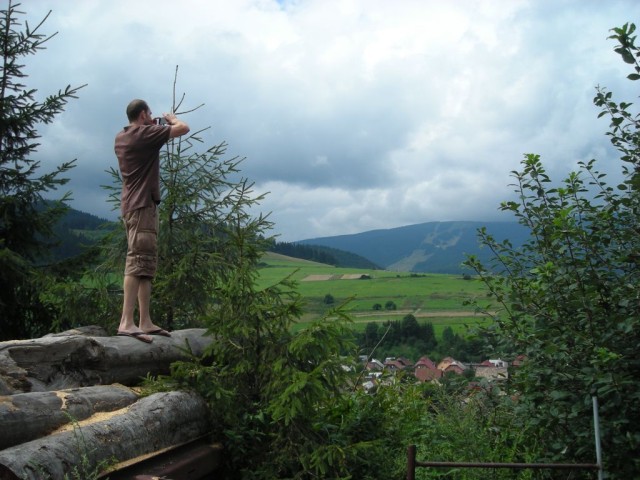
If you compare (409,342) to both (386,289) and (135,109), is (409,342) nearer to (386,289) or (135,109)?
(135,109)

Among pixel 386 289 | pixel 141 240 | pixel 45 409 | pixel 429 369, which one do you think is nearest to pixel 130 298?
pixel 141 240

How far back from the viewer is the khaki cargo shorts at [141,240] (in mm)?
7203

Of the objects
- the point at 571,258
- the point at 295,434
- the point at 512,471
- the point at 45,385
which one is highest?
the point at 571,258

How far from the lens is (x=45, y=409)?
5.06 metres

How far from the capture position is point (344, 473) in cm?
587

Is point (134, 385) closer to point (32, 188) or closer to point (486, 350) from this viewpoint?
point (486, 350)

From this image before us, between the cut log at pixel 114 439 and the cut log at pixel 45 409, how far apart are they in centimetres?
13

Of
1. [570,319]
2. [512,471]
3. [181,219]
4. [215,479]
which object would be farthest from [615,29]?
[181,219]

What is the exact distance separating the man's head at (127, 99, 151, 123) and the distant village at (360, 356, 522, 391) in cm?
422

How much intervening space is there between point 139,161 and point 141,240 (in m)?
0.88

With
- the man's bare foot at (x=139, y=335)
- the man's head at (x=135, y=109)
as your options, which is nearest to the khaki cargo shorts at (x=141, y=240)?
the man's bare foot at (x=139, y=335)

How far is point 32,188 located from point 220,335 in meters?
6.17

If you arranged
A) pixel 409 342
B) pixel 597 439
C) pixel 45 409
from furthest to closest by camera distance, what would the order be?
pixel 409 342, pixel 45 409, pixel 597 439

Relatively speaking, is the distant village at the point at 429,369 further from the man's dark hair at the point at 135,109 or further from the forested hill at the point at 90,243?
the man's dark hair at the point at 135,109
